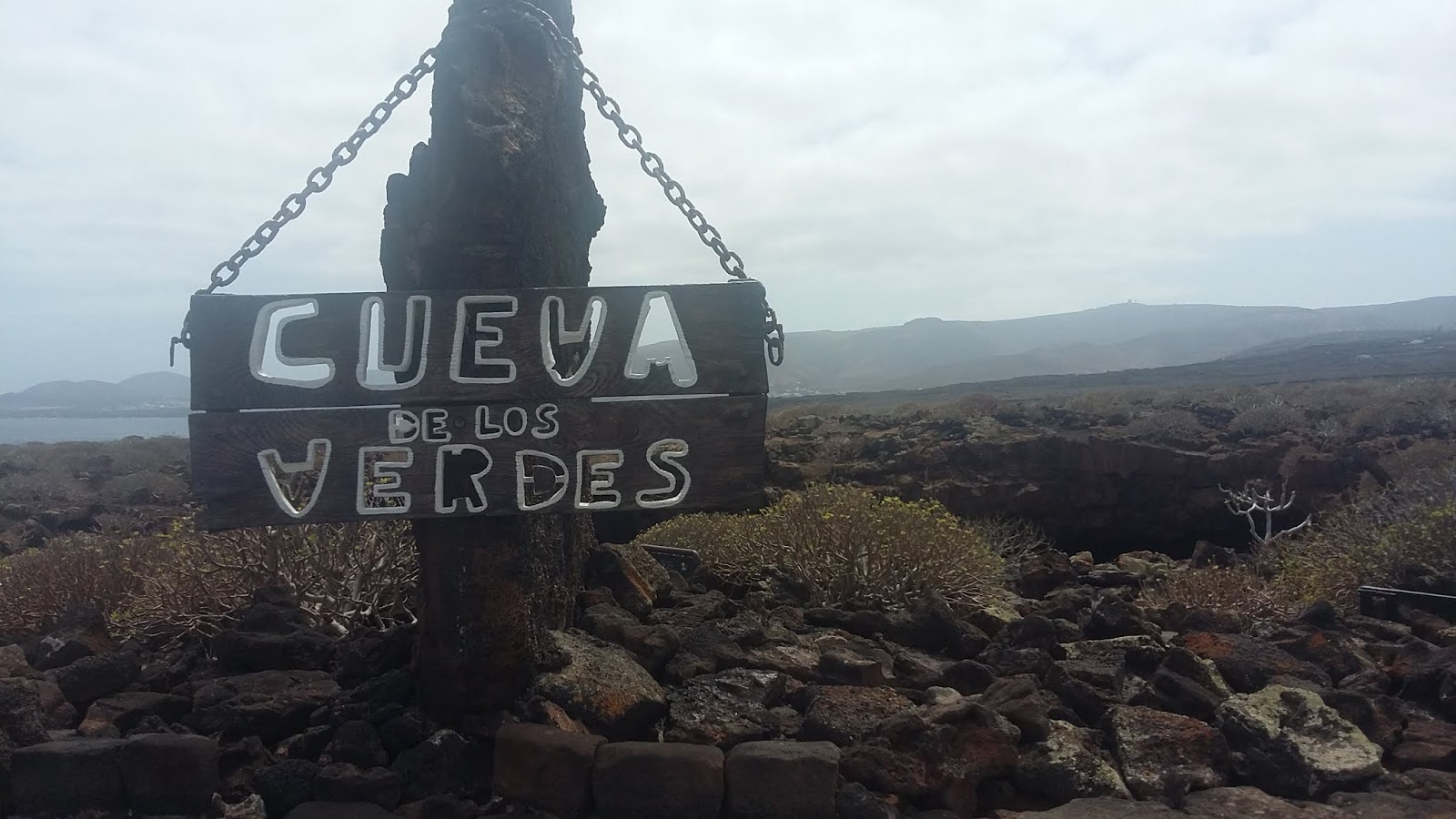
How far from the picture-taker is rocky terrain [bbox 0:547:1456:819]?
3771mm

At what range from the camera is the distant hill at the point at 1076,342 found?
98.9 metres

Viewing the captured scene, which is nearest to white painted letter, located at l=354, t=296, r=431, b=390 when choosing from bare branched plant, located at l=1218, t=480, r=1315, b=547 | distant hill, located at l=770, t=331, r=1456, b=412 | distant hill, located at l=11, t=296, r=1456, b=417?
bare branched plant, located at l=1218, t=480, r=1315, b=547

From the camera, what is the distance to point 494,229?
4.52 m

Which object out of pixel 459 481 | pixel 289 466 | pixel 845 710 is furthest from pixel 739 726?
pixel 289 466

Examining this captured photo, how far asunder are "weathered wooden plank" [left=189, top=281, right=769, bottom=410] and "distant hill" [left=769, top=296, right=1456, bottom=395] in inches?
2937

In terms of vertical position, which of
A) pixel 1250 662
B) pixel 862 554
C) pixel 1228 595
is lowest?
pixel 1228 595

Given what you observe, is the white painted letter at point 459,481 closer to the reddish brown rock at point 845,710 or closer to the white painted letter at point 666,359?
the white painted letter at point 666,359

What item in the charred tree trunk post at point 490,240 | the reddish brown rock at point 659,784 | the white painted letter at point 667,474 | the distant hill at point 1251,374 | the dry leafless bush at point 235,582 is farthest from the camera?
the distant hill at point 1251,374

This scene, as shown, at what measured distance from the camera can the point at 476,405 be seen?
4125 mm

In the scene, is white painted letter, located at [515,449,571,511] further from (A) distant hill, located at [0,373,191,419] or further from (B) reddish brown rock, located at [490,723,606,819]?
(A) distant hill, located at [0,373,191,419]

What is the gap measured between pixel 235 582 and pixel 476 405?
2872 mm

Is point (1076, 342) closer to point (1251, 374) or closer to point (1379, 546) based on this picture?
point (1251, 374)

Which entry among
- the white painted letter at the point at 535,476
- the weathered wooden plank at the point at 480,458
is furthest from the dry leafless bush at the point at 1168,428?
the white painted letter at the point at 535,476

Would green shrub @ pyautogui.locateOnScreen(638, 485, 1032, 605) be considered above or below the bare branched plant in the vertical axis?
above
